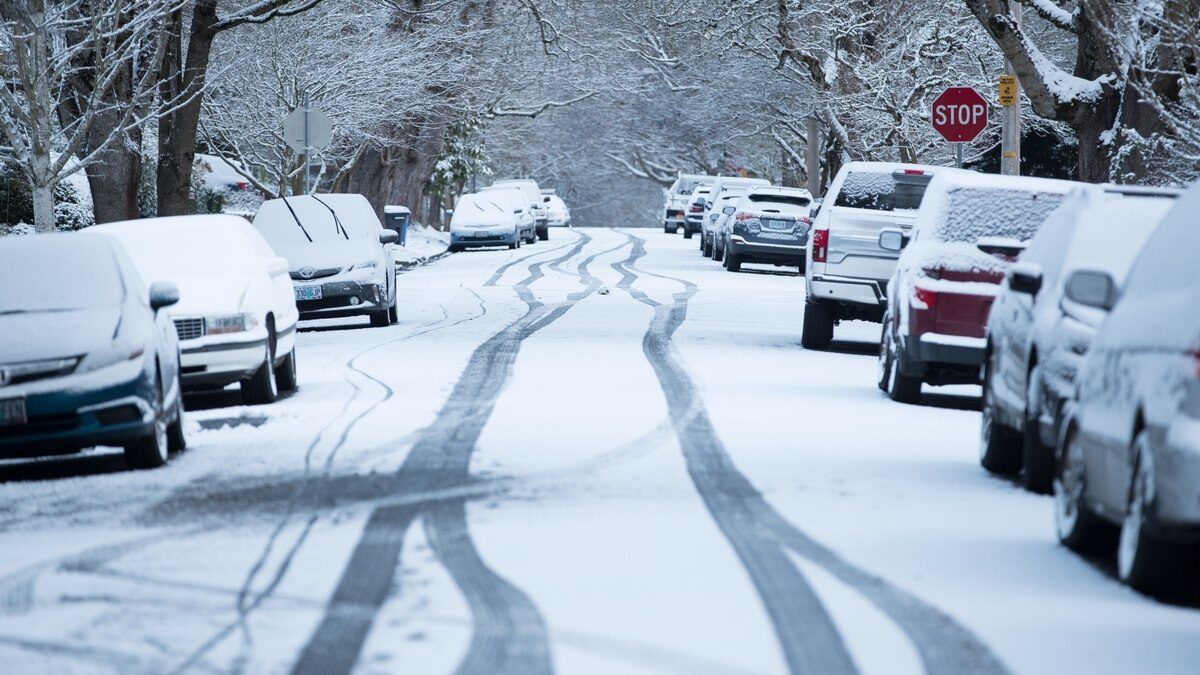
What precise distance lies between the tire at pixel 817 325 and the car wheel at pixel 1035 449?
9.82 meters

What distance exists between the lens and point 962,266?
1491cm

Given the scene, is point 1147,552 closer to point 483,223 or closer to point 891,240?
point 891,240

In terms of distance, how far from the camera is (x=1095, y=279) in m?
8.56

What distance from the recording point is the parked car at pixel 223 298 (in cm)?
1487

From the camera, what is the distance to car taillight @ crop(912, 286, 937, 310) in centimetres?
1489

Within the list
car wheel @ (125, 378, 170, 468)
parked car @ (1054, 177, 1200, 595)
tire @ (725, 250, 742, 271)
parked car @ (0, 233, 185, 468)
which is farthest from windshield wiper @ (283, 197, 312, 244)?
parked car @ (1054, 177, 1200, 595)

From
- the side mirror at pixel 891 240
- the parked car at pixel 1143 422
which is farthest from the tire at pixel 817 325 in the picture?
the parked car at pixel 1143 422

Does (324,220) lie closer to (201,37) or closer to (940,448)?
(201,37)

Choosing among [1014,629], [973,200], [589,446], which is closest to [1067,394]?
[1014,629]

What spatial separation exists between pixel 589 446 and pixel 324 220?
13242mm

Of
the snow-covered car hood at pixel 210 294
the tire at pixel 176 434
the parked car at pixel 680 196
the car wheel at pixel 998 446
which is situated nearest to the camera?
the car wheel at pixel 998 446

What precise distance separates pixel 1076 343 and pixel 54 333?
18.9 feet

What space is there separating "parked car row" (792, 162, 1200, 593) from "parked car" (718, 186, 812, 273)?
20.8m

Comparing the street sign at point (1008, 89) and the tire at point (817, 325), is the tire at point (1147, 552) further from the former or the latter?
the street sign at point (1008, 89)
